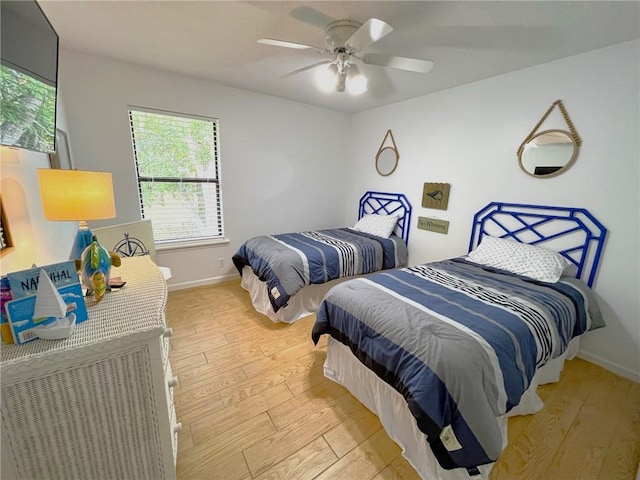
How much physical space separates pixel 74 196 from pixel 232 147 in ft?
7.01

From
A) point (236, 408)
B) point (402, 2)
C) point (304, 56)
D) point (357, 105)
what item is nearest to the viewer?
point (402, 2)

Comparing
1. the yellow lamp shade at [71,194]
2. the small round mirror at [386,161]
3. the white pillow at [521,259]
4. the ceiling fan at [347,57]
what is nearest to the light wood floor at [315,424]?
the white pillow at [521,259]

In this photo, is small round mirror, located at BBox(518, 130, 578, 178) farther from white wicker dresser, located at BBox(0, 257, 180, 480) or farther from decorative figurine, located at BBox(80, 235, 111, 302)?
decorative figurine, located at BBox(80, 235, 111, 302)

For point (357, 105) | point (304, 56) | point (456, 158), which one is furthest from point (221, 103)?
point (456, 158)

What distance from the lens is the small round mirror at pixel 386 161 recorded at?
3.52m

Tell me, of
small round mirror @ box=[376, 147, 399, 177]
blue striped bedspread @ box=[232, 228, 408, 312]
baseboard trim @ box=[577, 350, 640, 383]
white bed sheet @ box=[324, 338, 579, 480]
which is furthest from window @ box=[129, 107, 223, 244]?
baseboard trim @ box=[577, 350, 640, 383]

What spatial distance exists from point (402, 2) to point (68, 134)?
2.95 m

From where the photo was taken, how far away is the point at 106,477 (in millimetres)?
937

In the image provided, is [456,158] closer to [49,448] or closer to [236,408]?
[236,408]

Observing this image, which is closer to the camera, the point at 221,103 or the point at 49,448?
the point at 49,448

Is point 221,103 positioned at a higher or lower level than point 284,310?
higher

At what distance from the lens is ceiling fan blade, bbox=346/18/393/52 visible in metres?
1.29

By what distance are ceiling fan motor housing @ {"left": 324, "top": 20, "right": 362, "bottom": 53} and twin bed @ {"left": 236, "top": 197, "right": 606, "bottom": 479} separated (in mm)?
1684

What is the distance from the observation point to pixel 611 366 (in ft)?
6.66
